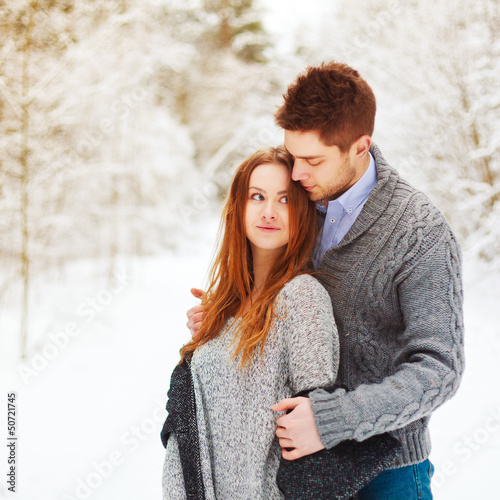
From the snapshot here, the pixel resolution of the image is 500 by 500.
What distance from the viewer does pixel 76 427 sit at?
2.81 meters

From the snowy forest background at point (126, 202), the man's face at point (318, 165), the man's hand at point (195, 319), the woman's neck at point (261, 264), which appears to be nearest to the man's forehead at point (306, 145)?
the man's face at point (318, 165)

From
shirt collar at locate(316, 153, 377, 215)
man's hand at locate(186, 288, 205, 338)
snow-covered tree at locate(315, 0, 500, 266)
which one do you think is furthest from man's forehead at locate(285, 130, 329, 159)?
snow-covered tree at locate(315, 0, 500, 266)

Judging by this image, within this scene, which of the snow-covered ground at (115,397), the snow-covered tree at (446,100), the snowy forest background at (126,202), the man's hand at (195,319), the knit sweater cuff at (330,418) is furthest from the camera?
the snow-covered tree at (446,100)

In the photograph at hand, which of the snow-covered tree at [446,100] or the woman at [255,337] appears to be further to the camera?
the snow-covered tree at [446,100]

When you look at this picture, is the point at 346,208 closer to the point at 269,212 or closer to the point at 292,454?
the point at 269,212

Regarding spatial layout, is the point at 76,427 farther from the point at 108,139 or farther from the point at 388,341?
the point at 108,139

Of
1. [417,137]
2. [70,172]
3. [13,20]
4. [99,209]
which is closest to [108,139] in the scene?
[99,209]

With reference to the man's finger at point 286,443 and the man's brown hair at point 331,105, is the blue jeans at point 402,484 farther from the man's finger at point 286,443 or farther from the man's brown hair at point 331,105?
the man's brown hair at point 331,105

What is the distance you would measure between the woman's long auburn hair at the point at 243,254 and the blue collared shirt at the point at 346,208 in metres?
0.04

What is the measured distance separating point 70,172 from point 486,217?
3.81 metres

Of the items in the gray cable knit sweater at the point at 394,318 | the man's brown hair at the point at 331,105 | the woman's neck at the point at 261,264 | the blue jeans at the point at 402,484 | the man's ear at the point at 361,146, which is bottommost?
the blue jeans at the point at 402,484

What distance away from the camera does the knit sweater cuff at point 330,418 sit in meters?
0.85

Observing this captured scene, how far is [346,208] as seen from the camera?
3.87 ft

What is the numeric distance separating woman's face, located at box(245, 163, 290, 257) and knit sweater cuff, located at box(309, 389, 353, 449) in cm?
44
